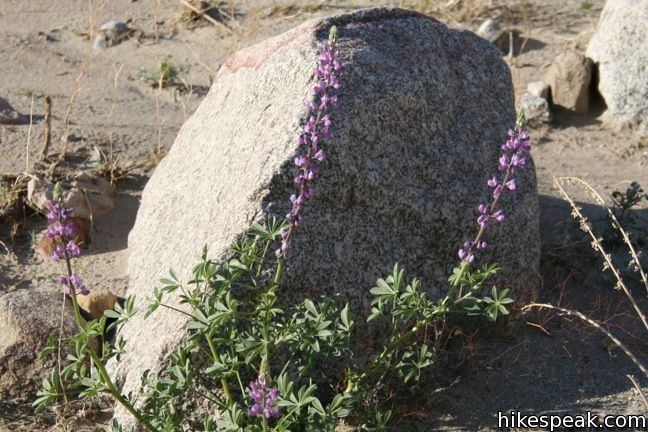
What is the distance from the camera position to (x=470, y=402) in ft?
12.3

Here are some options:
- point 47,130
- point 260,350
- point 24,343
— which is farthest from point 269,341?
point 47,130

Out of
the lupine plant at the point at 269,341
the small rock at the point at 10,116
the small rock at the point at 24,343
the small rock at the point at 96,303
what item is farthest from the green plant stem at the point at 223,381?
the small rock at the point at 10,116

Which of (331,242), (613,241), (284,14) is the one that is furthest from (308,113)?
(284,14)

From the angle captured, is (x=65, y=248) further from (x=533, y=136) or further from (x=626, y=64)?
(x=626, y=64)

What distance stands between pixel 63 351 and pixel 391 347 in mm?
1522

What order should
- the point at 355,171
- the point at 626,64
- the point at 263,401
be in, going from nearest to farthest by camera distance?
the point at 263,401
the point at 355,171
the point at 626,64

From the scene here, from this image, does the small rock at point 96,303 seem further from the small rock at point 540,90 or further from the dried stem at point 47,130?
the small rock at point 540,90

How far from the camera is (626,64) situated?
6484 mm

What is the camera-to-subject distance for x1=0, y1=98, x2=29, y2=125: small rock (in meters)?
6.20

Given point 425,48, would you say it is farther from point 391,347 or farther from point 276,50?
point 391,347

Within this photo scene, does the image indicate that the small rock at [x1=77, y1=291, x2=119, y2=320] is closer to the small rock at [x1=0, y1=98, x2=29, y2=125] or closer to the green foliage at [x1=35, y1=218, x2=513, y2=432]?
the green foliage at [x1=35, y1=218, x2=513, y2=432]

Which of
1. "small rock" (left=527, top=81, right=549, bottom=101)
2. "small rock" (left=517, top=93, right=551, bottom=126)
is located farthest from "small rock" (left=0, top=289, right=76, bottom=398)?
"small rock" (left=527, top=81, right=549, bottom=101)

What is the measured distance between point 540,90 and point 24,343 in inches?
164

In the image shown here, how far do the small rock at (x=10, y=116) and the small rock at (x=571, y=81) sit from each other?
369 cm
